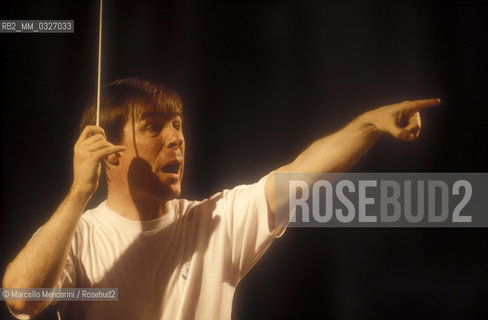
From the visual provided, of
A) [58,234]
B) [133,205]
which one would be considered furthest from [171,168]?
[58,234]

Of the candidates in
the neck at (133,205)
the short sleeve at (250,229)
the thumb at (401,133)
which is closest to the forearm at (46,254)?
the neck at (133,205)

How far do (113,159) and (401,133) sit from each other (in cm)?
125

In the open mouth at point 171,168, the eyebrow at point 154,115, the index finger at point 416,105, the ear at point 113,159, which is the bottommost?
the open mouth at point 171,168

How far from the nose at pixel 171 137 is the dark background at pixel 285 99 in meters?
0.05

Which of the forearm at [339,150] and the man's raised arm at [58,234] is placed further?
the forearm at [339,150]

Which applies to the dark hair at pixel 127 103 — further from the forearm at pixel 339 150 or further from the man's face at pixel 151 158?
the forearm at pixel 339 150

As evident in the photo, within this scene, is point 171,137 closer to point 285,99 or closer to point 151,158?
point 151,158

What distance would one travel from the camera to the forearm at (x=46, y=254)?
2.12 metres

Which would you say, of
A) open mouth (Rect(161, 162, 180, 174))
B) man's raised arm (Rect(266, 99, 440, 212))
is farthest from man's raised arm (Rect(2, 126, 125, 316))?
man's raised arm (Rect(266, 99, 440, 212))

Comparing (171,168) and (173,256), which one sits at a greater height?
(171,168)

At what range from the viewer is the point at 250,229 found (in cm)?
223

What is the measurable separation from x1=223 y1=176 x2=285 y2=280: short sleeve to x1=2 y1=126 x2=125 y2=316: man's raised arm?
58 centimetres

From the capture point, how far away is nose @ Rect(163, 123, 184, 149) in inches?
89.0

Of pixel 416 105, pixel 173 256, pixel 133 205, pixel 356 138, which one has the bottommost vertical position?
pixel 173 256
